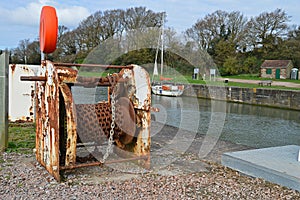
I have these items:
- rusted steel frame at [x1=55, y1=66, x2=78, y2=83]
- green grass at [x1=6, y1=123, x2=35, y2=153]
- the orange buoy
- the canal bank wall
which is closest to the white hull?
the canal bank wall

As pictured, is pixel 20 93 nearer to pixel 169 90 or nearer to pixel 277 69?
pixel 169 90

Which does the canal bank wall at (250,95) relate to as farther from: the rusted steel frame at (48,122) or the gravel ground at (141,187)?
the rusted steel frame at (48,122)

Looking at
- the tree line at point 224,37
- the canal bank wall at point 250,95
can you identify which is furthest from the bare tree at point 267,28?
the canal bank wall at point 250,95

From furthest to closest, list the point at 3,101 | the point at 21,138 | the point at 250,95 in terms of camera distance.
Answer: the point at 250,95 < the point at 21,138 < the point at 3,101

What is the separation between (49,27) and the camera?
13.7 ft

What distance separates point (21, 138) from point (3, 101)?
120 centimetres

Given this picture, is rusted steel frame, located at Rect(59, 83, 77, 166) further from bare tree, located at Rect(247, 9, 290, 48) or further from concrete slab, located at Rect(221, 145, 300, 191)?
bare tree, located at Rect(247, 9, 290, 48)

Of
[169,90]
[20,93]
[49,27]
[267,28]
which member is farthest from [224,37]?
[49,27]

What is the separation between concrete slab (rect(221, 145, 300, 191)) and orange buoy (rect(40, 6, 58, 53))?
9.54 feet

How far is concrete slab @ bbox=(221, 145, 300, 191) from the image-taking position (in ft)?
13.6

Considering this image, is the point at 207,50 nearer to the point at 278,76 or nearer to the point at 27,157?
the point at 278,76

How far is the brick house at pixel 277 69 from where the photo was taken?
38188 millimetres

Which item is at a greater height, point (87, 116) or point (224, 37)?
point (224, 37)

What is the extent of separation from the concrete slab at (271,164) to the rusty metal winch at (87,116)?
1.27m
